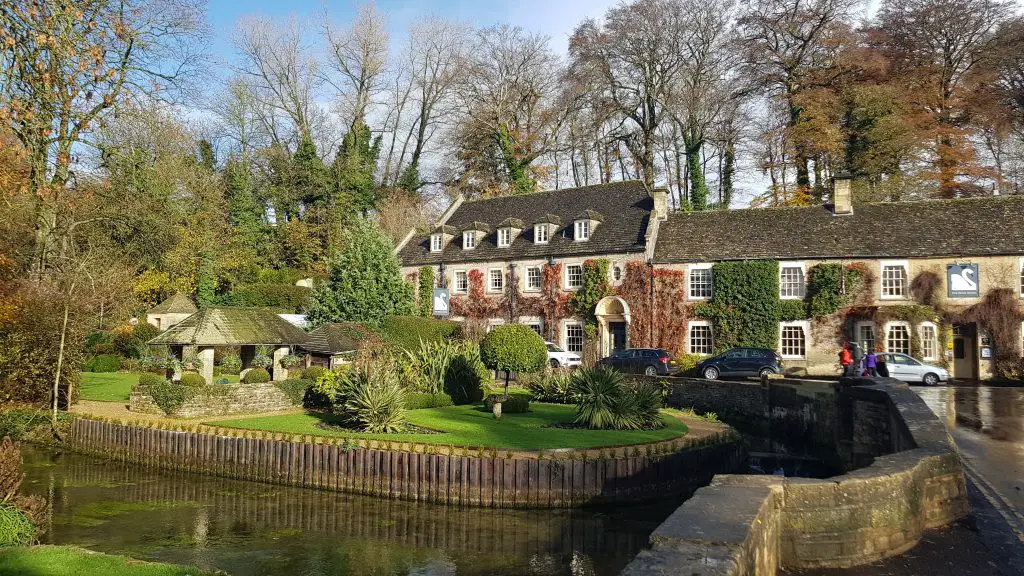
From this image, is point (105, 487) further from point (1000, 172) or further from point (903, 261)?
point (1000, 172)

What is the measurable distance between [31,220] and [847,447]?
81.9ft

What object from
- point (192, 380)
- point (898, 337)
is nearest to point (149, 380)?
point (192, 380)

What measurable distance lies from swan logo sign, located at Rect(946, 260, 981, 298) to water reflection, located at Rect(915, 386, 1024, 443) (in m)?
5.44

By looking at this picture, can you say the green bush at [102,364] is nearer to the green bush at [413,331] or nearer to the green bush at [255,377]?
the green bush at [413,331]

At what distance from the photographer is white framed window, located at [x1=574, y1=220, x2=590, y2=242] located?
39500 millimetres

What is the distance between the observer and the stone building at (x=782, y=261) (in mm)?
31531

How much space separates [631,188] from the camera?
41062 mm

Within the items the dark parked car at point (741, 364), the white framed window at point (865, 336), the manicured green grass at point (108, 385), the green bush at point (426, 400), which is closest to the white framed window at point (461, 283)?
the dark parked car at point (741, 364)

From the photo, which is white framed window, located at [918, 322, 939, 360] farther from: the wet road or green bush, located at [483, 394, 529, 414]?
green bush, located at [483, 394, 529, 414]

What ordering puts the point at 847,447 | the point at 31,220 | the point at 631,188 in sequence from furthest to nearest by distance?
the point at 631,188 < the point at 31,220 < the point at 847,447

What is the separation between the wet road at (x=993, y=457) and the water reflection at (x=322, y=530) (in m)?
5.68

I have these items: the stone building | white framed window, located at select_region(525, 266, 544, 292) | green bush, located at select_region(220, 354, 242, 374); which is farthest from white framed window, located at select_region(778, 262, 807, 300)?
green bush, located at select_region(220, 354, 242, 374)

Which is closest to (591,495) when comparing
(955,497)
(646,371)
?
(955,497)

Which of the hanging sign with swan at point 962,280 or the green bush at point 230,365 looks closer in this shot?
the hanging sign with swan at point 962,280
